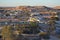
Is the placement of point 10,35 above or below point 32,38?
above

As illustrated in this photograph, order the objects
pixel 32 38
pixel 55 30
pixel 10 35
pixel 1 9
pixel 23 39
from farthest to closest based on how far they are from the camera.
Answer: pixel 1 9, pixel 55 30, pixel 32 38, pixel 23 39, pixel 10 35

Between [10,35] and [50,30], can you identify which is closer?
[10,35]

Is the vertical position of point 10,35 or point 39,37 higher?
point 10,35

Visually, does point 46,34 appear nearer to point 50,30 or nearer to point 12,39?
point 50,30

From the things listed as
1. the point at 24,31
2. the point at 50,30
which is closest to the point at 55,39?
the point at 50,30

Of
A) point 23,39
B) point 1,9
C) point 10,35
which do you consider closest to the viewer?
point 10,35

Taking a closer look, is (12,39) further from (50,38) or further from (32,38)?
(50,38)

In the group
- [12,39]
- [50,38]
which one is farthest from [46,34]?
[12,39]

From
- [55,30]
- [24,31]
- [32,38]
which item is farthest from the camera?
[55,30]

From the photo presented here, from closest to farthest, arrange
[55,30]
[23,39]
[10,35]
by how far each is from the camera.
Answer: [10,35]
[23,39]
[55,30]
